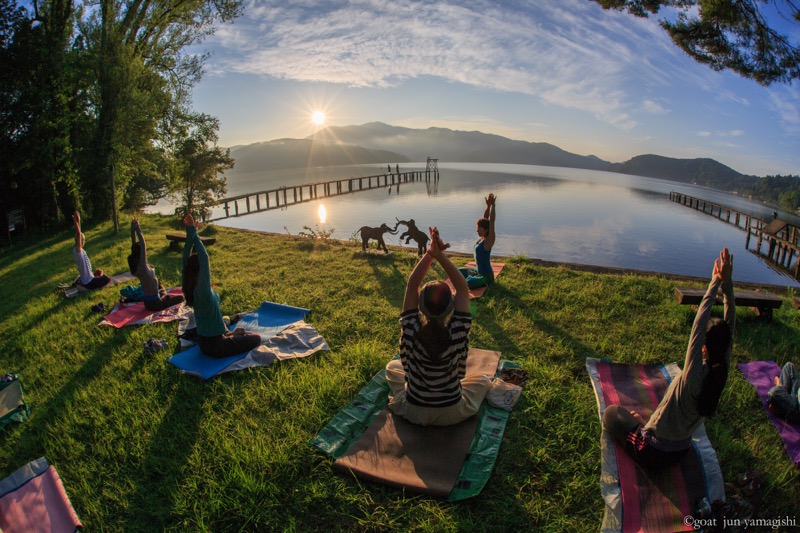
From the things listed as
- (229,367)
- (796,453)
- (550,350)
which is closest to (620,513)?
(796,453)

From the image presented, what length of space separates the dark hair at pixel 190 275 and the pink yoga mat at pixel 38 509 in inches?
74.2

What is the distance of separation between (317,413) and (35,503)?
6.53 ft

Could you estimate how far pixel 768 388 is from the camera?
3908 mm

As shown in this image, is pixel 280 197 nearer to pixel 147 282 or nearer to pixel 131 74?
pixel 131 74

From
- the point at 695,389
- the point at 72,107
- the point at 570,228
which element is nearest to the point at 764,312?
the point at 695,389

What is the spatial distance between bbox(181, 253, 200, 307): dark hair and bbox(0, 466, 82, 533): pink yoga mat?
189 cm

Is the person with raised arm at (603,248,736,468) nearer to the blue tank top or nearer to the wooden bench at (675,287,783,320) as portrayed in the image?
the wooden bench at (675,287,783,320)

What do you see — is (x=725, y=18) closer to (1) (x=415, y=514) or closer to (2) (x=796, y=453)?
(2) (x=796, y=453)

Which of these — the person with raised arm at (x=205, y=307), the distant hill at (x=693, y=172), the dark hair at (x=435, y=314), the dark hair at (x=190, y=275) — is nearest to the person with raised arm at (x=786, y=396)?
the dark hair at (x=435, y=314)

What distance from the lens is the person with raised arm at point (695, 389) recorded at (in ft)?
8.21

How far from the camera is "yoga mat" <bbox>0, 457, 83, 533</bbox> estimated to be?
2.60m

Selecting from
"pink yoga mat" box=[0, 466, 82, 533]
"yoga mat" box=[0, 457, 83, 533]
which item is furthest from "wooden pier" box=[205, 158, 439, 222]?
"pink yoga mat" box=[0, 466, 82, 533]

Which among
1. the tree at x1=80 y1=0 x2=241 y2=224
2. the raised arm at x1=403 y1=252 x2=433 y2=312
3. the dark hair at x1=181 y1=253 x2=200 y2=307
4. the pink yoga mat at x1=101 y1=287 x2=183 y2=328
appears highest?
the tree at x1=80 y1=0 x2=241 y2=224

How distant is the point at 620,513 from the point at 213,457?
2.97m
